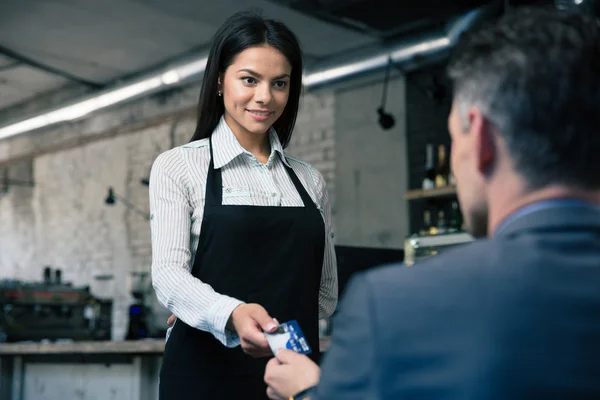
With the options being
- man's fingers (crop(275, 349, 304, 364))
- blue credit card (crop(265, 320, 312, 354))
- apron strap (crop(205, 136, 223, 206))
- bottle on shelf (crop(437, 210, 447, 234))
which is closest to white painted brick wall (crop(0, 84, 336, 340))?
bottle on shelf (crop(437, 210, 447, 234))

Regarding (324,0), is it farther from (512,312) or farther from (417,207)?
(512,312)

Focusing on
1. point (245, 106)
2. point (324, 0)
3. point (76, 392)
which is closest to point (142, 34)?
point (324, 0)

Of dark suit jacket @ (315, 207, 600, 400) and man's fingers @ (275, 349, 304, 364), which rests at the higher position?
dark suit jacket @ (315, 207, 600, 400)

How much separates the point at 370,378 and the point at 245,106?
1045 mm

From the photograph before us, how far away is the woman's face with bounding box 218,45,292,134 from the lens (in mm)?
1595

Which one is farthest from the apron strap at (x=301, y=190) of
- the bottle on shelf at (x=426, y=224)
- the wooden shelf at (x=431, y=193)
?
the wooden shelf at (x=431, y=193)

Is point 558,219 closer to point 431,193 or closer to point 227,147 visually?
point 227,147

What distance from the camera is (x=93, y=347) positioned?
3.61m

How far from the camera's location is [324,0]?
198 inches

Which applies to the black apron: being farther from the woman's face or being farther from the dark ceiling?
the dark ceiling

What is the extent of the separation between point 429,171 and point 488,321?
5167 millimetres

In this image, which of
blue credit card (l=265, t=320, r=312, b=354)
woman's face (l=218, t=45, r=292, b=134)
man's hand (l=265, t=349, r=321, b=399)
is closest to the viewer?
man's hand (l=265, t=349, r=321, b=399)

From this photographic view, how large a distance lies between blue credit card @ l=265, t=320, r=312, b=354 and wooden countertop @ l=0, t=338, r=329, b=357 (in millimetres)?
1435

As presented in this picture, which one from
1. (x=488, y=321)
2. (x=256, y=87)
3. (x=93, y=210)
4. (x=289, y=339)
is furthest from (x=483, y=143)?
(x=93, y=210)
